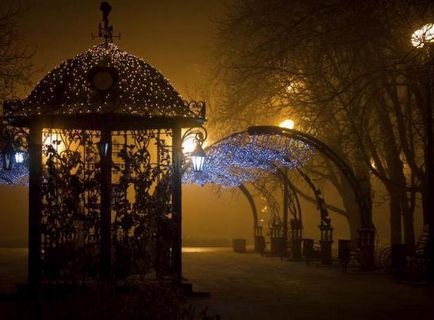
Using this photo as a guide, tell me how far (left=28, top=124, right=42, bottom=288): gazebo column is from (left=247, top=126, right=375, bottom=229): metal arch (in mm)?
9080

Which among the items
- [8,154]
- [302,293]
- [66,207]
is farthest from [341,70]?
[66,207]

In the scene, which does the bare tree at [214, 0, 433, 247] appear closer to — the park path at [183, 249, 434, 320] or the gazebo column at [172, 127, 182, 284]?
the park path at [183, 249, 434, 320]

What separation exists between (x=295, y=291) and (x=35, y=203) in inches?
243

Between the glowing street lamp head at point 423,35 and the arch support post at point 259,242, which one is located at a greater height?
the glowing street lamp head at point 423,35

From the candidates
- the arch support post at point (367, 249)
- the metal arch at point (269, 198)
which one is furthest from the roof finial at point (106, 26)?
the metal arch at point (269, 198)

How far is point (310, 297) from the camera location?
16.9 m

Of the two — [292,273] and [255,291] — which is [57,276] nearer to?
[255,291]

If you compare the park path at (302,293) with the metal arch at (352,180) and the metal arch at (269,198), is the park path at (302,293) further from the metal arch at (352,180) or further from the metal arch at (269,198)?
the metal arch at (269,198)

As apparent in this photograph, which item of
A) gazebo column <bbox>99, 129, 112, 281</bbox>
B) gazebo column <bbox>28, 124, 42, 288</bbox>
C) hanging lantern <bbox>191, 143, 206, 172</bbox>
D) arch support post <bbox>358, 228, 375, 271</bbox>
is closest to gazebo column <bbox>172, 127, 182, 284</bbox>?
gazebo column <bbox>99, 129, 112, 281</bbox>

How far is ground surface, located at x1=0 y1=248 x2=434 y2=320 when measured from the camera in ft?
47.2

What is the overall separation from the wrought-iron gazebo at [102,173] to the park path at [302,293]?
5.84 feet

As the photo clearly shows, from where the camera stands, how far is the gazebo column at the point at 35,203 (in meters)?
15.8

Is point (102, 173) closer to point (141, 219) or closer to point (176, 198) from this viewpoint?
point (141, 219)

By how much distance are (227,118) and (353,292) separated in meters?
14.3
